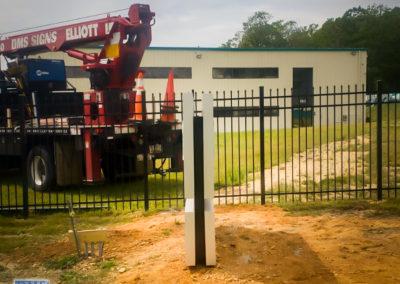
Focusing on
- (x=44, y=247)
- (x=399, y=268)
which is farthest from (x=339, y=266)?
(x=44, y=247)

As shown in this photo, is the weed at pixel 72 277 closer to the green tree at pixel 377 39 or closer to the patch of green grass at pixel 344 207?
the patch of green grass at pixel 344 207

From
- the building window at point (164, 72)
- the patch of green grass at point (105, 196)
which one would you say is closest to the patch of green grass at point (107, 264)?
the patch of green grass at point (105, 196)

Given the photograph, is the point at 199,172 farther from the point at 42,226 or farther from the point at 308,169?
the point at 308,169

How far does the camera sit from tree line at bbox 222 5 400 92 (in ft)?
179

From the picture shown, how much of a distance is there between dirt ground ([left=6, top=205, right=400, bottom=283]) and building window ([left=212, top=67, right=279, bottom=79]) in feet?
77.3

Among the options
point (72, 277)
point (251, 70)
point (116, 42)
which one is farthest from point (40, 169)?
point (251, 70)

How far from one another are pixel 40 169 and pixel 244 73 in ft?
72.5

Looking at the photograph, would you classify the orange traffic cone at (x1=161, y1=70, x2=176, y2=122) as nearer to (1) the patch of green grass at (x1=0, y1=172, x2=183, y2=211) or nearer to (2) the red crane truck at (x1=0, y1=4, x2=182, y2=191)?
(2) the red crane truck at (x1=0, y1=4, x2=182, y2=191)

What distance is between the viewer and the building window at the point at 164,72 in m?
27.8

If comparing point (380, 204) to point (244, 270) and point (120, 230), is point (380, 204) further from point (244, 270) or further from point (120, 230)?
point (120, 230)

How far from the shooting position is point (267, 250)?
17.7 ft

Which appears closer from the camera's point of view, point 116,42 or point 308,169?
point 116,42

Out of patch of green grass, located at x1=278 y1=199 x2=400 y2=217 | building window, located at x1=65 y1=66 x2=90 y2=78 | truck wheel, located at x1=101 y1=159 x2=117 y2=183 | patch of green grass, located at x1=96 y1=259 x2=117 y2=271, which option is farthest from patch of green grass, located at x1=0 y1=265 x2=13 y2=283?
building window, located at x1=65 y1=66 x2=90 y2=78

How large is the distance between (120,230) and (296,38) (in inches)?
2841
